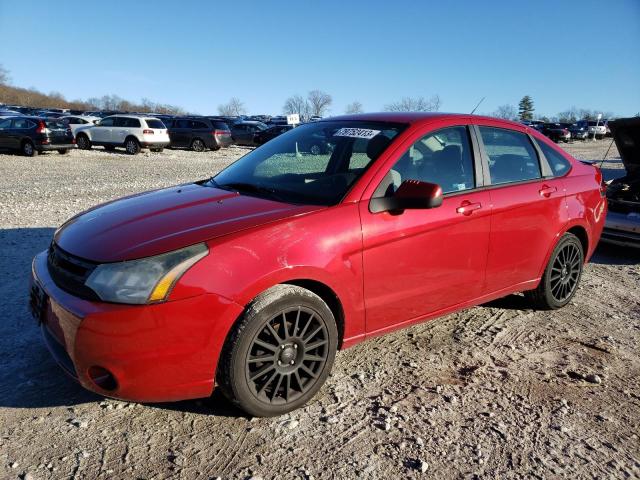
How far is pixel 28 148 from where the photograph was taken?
61.4 feet

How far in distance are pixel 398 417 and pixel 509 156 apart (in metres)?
2.35

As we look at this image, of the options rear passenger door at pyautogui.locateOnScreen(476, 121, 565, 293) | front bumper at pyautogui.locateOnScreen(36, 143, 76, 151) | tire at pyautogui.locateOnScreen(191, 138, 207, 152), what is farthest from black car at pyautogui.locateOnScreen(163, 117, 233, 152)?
rear passenger door at pyautogui.locateOnScreen(476, 121, 565, 293)

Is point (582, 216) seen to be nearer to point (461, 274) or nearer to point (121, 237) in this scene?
point (461, 274)

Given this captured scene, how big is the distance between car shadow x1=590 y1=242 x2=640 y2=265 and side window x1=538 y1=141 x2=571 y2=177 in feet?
7.89

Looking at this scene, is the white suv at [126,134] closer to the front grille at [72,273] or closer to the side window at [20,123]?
Result: the side window at [20,123]

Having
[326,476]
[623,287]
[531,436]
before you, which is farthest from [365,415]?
[623,287]

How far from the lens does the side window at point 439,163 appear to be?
329 cm

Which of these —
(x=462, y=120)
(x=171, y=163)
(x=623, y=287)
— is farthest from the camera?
(x=171, y=163)

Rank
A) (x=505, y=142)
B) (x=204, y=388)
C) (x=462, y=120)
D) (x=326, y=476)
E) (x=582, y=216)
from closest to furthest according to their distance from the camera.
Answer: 1. (x=326, y=476)
2. (x=204, y=388)
3. (x=462, y=120)
4. (x=505, y=142)
5. (x=582, y=216)

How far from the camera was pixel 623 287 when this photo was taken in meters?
5.31

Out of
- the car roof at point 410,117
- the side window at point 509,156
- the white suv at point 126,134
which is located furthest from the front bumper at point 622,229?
the white suv at point 126,134

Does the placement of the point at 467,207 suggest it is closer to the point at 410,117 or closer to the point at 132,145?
the point at 410,117

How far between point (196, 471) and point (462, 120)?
2946 millimetres

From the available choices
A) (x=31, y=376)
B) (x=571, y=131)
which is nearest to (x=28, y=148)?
A: (x=31, y=376)
